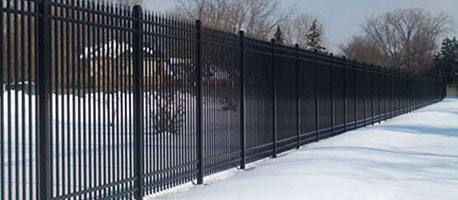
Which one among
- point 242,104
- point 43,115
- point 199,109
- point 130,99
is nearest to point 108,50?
point 130,99

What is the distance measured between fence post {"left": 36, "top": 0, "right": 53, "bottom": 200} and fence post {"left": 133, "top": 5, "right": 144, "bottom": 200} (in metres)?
1.64

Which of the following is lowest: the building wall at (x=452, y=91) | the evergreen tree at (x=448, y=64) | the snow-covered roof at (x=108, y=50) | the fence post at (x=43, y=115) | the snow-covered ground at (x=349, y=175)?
the snow-covered ground at (x=349, y=175)

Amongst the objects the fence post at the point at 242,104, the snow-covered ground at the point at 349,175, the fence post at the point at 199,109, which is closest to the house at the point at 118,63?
the fence post at the point at 199,109

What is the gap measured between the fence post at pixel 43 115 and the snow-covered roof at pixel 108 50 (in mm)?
659

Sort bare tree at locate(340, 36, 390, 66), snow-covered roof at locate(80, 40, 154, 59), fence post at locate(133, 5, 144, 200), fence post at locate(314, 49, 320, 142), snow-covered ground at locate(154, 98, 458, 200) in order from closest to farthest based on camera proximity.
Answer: snow-covered roof at locate(80, 40, 154, 59), fence post at locate(133, 5, 144, 200), snow-covered ground at locate(154, 98, 458, 200), fence post at locate(314, 49, 320, 142), bare tree at locate(340, 36, 390, 66)

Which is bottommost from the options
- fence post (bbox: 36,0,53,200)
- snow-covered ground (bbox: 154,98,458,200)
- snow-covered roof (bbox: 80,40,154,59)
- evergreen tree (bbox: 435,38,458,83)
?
snow-covered ground (bbox: 154,98,458,200)

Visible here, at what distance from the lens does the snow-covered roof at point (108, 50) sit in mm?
6258

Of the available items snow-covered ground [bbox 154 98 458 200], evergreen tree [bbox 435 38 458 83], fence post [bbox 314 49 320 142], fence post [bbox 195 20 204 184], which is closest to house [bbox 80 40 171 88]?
fence post [bbox 195 20 204 184]

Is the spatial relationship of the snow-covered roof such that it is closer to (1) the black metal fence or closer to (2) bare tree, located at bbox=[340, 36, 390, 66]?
(1) the black metal fence

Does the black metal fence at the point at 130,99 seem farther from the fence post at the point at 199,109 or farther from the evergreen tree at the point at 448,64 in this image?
the evergreen tree at the point at 448,64

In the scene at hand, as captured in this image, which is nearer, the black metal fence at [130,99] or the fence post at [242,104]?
the black metal fence at [130,99]

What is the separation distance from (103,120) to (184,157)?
7.14 ft

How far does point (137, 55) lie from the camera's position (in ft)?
23.5

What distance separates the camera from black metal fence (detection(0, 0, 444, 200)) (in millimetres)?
5520
